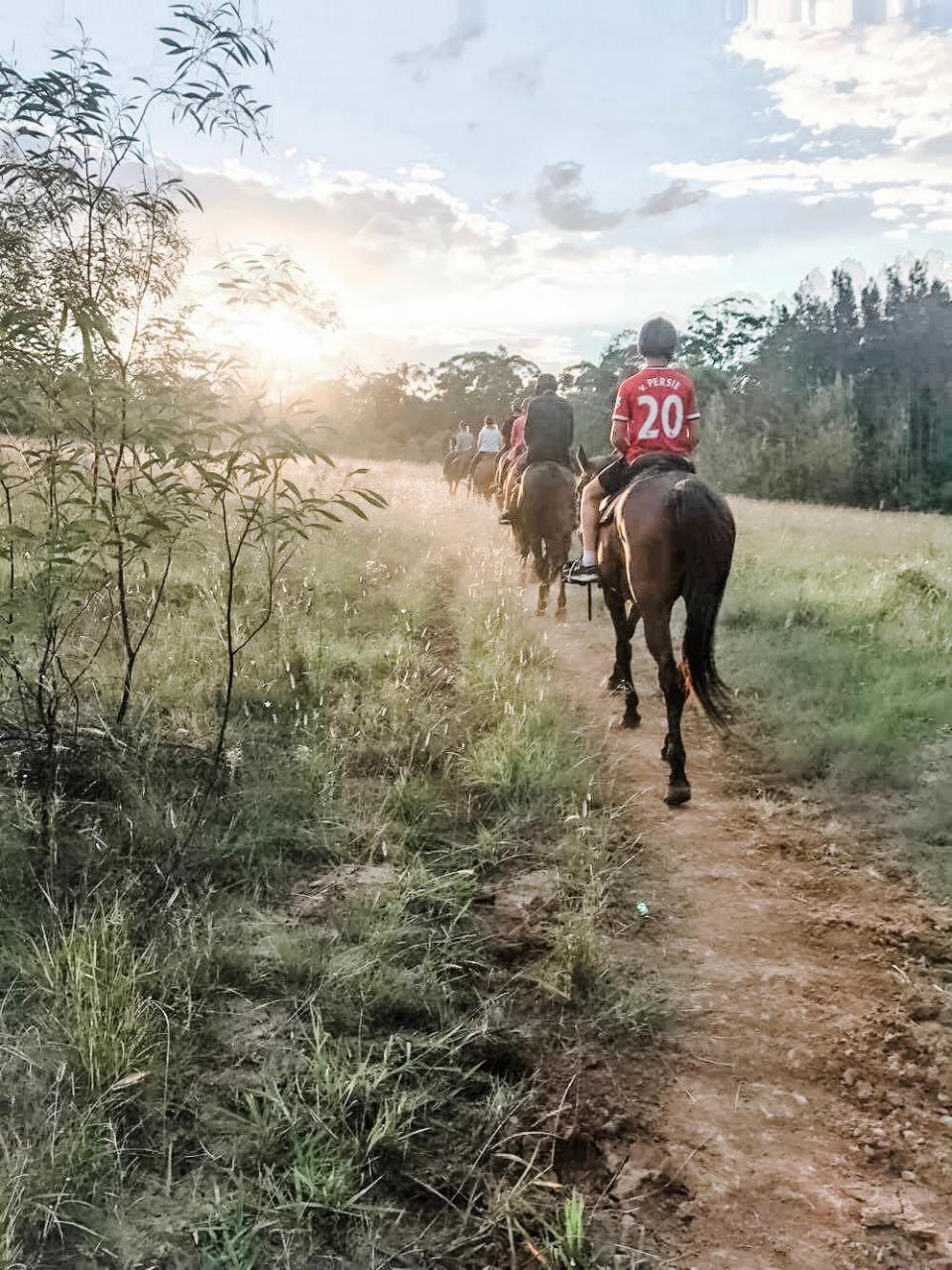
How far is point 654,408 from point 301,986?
437 cm

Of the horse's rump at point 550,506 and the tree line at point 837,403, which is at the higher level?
the tree line at point 837,403

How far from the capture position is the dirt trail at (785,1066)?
216cm

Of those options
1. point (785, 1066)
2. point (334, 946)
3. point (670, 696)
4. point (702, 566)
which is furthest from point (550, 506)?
point (785, 1066)

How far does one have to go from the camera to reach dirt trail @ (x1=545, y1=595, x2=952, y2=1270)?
2164 mm

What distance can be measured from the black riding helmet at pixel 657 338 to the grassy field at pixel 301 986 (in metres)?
2.75

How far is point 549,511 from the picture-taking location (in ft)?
32.5

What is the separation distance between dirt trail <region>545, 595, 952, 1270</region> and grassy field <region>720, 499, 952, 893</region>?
1.84 ft

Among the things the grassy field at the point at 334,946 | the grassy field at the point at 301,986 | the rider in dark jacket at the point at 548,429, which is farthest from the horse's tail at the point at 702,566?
the rider in dark jacket at the point at 548,429

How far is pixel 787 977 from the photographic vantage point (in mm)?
3199

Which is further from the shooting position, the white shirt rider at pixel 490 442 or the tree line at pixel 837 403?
the tree line at pixel 837 403

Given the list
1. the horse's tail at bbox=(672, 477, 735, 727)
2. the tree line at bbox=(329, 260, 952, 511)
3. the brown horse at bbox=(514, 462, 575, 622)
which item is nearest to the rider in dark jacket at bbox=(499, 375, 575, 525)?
the brown horse at bbox=(514, 462, 575, 622)

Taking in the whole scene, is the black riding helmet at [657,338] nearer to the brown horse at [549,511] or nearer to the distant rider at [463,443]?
the brown horse at [549,511]

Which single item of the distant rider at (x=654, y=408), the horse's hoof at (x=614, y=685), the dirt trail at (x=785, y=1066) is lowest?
the dirt trail at (x=785, y=1066)

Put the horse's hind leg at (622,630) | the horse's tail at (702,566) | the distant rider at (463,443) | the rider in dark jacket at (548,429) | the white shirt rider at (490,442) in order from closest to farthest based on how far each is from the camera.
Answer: the horse's tail at (702,566)
the horse's hind leg at (622,630)
the rider in dark jacket at (548,429)
the white shirt rider at (490,442)
the distant rider at (463,443)
